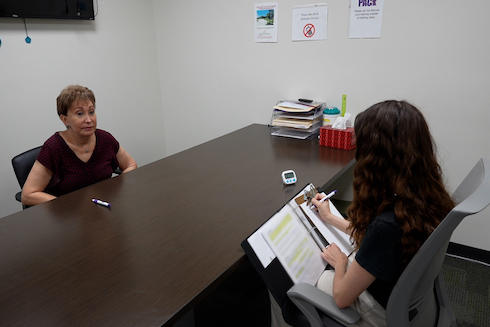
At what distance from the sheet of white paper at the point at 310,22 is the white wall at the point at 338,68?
0.04m

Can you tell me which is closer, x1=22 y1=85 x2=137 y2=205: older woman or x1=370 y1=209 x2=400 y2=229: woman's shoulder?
x1=370 y1=209 x2=400 y2=229: woman's shoulder

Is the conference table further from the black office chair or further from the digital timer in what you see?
the black office chair

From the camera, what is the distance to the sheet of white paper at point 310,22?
7.90ft

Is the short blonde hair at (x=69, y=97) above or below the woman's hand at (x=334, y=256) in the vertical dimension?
above

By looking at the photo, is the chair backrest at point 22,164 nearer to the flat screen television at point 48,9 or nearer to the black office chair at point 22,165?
the black office chair at point 22,165

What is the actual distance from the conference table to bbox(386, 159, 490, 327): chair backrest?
0.47 meters

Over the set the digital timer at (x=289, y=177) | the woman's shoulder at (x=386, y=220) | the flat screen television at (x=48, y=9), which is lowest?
the digital timer at (x=289, y=177)

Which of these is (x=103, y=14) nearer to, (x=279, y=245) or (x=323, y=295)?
(x=279, y=245)

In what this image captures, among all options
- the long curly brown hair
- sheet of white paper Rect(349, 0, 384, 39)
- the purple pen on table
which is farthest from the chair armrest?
sheet of white paper Rect(349, 0, 384, 39)

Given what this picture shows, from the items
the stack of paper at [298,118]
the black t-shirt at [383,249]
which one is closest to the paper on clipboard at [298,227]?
the black t-shirt at [383,249]

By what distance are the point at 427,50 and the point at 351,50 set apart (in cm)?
45

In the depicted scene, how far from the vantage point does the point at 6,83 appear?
228 centimetres

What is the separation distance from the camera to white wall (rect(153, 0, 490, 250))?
2.10 meters

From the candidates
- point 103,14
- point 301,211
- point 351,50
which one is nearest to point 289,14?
point 351,50
